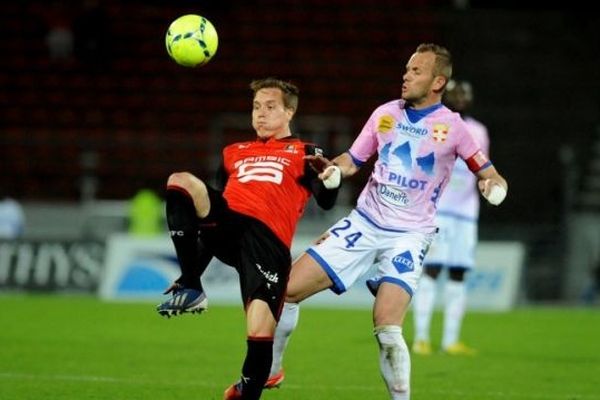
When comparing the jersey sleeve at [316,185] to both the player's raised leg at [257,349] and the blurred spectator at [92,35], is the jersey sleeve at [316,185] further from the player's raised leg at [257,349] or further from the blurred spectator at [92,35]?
the blurred spectator at [92,35]

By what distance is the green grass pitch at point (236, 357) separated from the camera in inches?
363

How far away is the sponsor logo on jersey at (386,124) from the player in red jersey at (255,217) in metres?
0.42

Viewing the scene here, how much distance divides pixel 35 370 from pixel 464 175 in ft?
14.9

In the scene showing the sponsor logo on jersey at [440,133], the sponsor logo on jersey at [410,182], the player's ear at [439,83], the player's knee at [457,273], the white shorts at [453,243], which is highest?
the player's ear at [439,83]

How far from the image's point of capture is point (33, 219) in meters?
23.2

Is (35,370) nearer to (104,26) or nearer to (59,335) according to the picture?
(59,335)

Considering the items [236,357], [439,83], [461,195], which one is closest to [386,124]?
[439,83]

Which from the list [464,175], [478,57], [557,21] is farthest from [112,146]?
[464,175]

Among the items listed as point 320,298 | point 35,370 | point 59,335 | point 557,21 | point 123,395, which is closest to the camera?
point 123,395

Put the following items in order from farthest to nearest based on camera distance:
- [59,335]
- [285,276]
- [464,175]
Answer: [59,335] → [464,175] → [285,276]

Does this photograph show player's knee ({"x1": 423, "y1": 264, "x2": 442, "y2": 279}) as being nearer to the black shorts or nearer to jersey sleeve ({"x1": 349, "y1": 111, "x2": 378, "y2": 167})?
Answer: jersey sleeve ({"x1": 349, "y1": 111, "x2": 378, "y2": 167})

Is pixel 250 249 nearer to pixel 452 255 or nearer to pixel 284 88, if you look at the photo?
pixel 284 88

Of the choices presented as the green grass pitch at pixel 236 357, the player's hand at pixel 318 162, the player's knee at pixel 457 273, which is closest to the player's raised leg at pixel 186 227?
the player's hand at pixel 318 162

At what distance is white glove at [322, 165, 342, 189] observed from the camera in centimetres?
760
